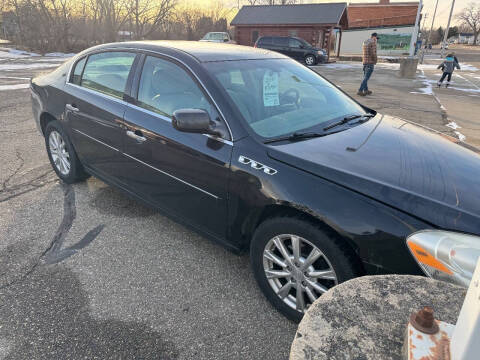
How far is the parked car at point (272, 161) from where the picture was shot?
1.93 m

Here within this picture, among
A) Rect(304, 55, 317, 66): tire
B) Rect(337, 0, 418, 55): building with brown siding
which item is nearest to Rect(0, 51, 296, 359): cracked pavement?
Rect(304, 55, 317, 66): tire

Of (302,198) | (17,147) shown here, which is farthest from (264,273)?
(17,147)

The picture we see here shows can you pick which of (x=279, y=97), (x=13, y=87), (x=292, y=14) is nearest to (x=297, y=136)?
(x=279, y=97)

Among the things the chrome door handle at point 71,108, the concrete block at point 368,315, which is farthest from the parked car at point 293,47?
the concrete block at point 368,315

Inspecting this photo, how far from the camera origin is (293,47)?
23266 millimetres

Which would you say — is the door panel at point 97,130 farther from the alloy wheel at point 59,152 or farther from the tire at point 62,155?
the alloy wheel at point 59,152

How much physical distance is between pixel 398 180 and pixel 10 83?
13.1 meters

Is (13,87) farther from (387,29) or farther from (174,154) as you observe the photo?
(387,29)

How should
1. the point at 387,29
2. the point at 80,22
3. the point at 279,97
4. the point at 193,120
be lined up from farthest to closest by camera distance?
the point at 387,29 → the point at 80,22 → the point at 279,97 → the point at 193,120

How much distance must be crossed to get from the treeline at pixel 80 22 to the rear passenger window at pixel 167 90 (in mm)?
28642

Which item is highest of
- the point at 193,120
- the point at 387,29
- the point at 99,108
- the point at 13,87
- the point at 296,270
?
the point at 387,29

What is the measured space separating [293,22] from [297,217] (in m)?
33.8

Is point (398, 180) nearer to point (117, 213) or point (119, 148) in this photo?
point (119, 148)

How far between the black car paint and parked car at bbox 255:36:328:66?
69.7 ft
